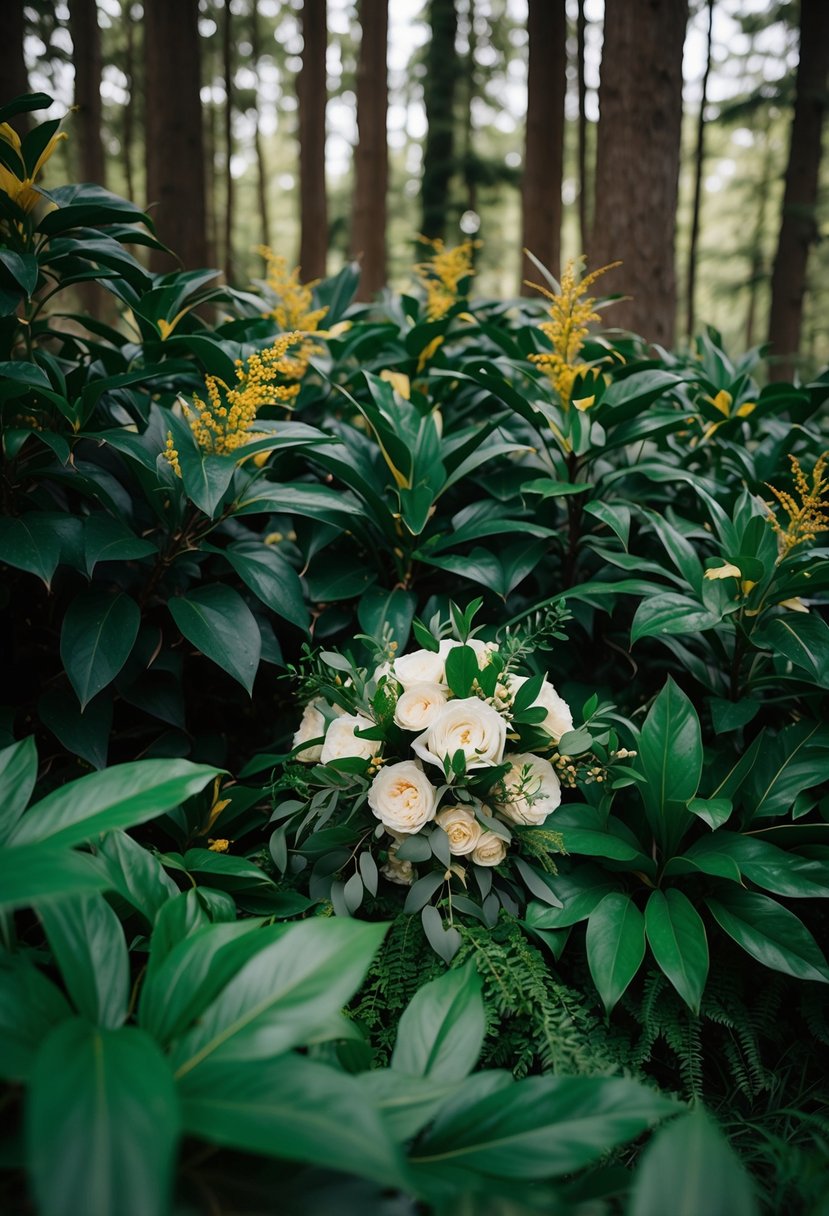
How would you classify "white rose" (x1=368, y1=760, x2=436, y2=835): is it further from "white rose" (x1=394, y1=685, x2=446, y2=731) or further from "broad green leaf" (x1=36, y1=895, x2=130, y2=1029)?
"broad green leaf" (x1=36, y1=895, x2=130, y2=1029)

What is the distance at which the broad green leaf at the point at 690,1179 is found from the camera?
26.7 inches

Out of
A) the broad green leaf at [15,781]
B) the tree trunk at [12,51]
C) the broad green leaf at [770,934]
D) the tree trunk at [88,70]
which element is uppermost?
the tree trunk at [88,70]

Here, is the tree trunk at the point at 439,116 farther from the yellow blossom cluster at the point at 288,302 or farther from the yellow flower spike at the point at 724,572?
the yellow flower spike at the point at 724,572

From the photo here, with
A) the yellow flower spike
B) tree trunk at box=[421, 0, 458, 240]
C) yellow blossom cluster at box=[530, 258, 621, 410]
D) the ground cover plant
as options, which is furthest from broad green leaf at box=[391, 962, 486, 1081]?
tree trunk at box=[421, 0, 458, 240]

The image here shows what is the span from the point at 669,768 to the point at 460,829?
1.50ft

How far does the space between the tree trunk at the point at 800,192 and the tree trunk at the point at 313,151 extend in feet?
15.0

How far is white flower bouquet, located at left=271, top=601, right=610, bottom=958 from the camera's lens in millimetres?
1370

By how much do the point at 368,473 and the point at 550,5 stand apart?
640 centimetres

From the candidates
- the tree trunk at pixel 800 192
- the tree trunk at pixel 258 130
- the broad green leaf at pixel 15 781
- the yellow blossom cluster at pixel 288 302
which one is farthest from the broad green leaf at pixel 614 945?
the tree trunk at pixel 258 130

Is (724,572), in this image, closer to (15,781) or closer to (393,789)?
(393,789)

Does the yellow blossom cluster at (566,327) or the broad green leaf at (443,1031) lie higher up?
the yellow blossom cluster at (566,327)

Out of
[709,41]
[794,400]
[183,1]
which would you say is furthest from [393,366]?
[709,41]

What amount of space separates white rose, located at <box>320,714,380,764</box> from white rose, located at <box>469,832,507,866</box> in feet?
0.87

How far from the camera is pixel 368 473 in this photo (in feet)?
6.41
